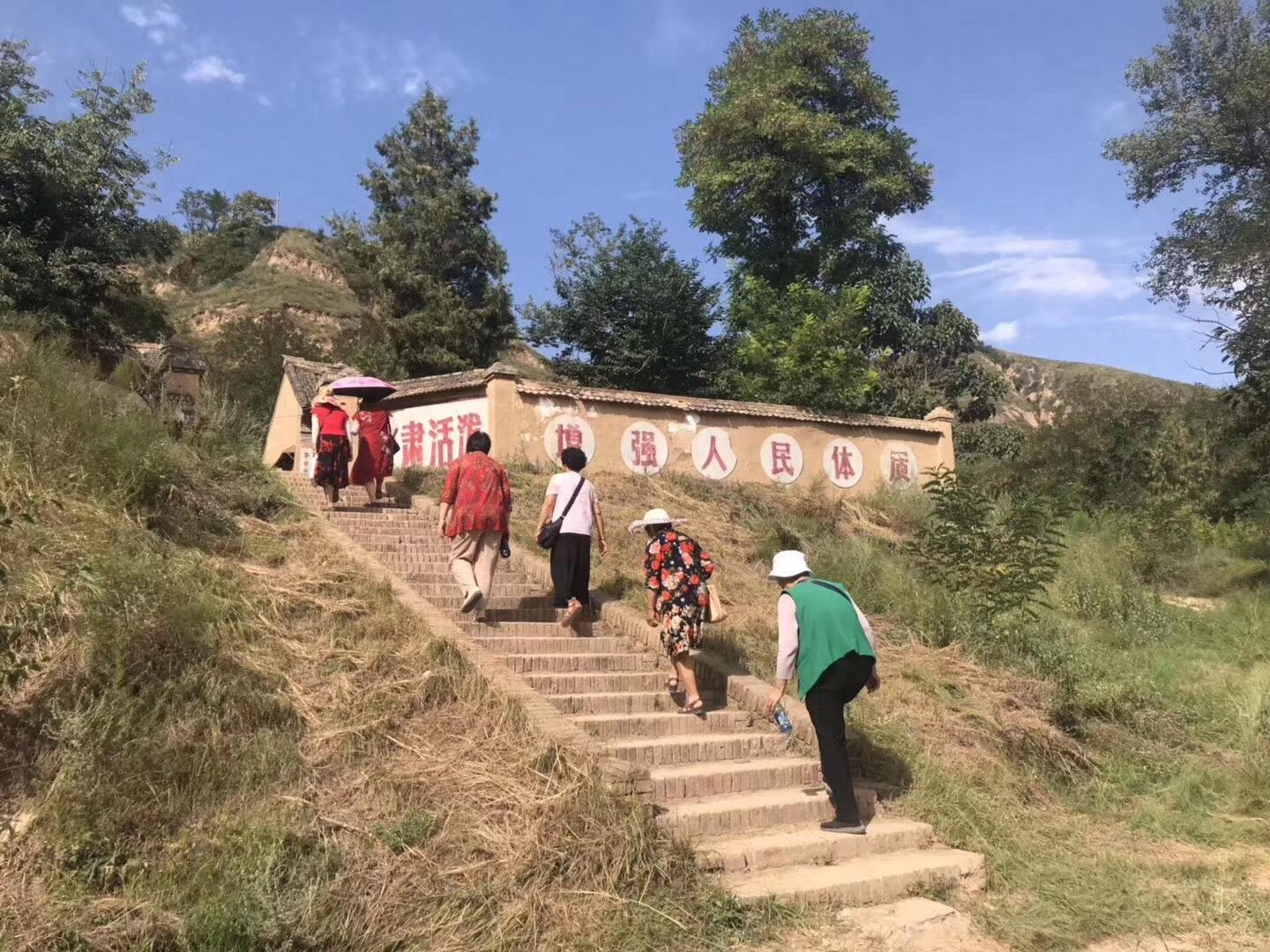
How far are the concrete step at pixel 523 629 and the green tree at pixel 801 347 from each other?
357 inches

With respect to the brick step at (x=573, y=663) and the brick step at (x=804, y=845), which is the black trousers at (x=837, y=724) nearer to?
the brick step at (x=804, y=845)

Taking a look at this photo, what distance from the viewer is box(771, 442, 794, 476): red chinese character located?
47.3 feet

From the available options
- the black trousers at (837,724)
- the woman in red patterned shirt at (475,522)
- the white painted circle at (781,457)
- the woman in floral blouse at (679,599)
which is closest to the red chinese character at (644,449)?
the white painted circle at (781,457)

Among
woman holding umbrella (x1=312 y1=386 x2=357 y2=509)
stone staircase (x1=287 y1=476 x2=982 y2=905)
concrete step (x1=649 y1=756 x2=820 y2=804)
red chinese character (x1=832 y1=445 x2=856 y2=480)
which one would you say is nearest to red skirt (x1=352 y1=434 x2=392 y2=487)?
woman holding umbrella (x1=312 y1=386 x2=357 y2=509)

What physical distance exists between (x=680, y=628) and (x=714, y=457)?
8.17 metres

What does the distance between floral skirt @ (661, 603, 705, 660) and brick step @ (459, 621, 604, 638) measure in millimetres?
1384

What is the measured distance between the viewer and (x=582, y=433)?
12.9m

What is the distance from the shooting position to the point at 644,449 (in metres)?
13.4

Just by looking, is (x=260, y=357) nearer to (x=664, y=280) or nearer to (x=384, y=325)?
(x=384, y=325)

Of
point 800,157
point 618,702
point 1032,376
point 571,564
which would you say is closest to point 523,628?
point 571,564

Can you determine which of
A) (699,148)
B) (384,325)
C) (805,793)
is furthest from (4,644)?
(384,325)

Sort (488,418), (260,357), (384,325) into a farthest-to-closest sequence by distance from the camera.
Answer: (260,357), (384,325), (488,418)

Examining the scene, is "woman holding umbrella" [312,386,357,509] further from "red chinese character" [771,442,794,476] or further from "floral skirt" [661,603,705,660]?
"red chinese character" [771,442,794,476]

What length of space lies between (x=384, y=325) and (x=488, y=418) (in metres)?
17.1
